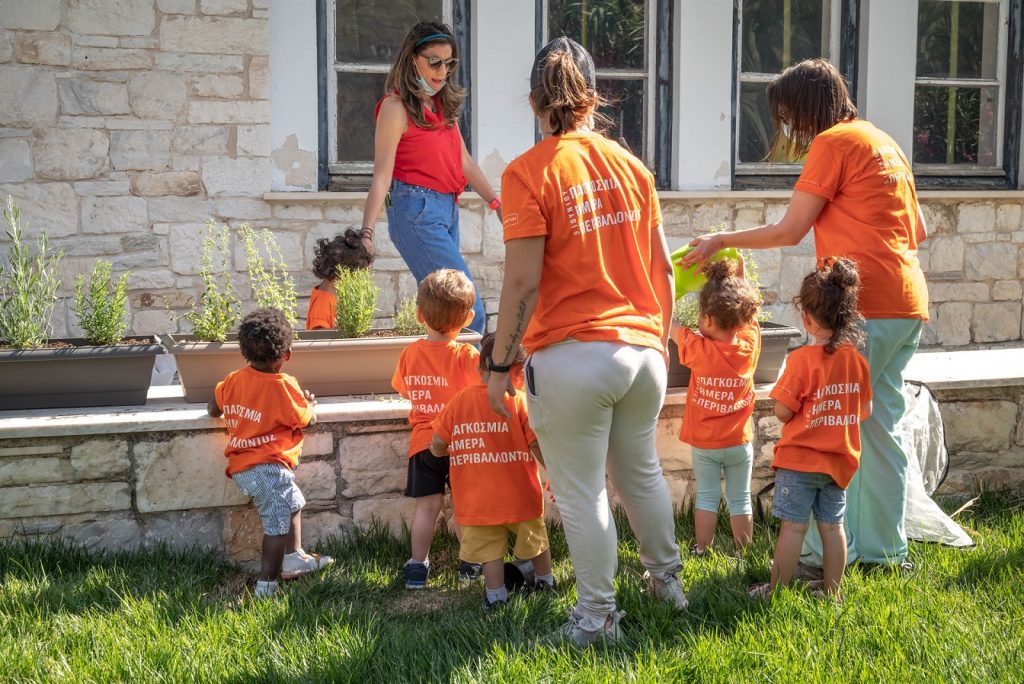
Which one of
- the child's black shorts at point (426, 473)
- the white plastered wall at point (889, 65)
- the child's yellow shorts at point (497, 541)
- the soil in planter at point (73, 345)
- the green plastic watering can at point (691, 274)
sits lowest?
the child's yellow shorts at point (497, 541)

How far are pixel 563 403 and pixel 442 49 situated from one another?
2077mm

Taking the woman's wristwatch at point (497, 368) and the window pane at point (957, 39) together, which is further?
the window pane at point (957, 39)

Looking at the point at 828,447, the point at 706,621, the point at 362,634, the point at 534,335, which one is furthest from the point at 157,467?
the point at 828,447

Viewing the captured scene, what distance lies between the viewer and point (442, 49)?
4285mm

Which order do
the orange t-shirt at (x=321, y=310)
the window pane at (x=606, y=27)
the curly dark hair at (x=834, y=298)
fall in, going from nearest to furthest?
1. the curly dark hair at (x=834, y=298)
2. the orange t-shirt at (x=321, y=310)
3. the window pane at (x=606, y=27)

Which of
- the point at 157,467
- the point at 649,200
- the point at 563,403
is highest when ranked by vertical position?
the point at 649,200

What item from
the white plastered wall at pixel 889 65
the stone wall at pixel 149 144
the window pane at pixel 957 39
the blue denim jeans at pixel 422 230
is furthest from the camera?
the window pane at pixel 957 39

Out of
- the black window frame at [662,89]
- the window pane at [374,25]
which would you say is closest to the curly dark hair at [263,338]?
the window pane at [374,25]

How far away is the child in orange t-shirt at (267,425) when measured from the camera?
3525mm

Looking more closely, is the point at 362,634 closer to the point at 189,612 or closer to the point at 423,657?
the point at 423,657

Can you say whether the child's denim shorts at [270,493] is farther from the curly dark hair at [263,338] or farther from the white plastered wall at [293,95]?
the white plastered wall at [293,95]

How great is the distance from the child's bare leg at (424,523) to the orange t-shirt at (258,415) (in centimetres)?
48

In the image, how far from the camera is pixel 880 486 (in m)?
3.60

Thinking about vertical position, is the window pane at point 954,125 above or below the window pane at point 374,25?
below
